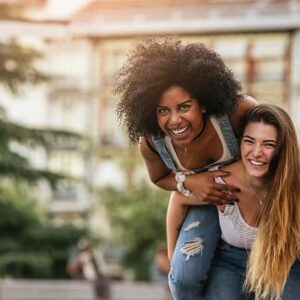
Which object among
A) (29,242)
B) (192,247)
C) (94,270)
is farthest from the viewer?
(29,242)

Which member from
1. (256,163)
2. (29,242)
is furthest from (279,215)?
(29,242)

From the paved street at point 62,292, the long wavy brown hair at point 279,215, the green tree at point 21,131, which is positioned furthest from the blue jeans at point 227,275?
the green tree at point 21,131

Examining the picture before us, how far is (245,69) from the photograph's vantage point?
139 ft

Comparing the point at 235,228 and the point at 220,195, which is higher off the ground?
the point at 220,195

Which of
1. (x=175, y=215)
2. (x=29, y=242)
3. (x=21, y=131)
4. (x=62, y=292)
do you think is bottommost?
(x=62, y=292)

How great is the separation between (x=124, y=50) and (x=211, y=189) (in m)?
38.7

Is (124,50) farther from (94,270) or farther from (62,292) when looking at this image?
(94,270)

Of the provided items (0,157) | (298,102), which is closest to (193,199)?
(0,157)

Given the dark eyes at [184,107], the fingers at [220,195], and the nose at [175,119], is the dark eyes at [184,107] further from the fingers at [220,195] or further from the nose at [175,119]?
the fingers at [220,195]

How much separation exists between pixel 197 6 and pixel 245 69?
321cm

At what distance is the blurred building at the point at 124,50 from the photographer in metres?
41.7

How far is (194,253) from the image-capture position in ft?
12.9

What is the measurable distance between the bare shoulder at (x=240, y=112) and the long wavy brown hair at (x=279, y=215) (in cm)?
5

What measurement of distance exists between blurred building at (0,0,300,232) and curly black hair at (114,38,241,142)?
36.5 m
